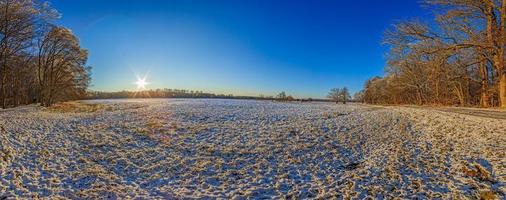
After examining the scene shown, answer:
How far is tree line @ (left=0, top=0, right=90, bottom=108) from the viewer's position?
2502 cm

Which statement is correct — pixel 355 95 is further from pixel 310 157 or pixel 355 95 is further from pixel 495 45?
pixel 310 157

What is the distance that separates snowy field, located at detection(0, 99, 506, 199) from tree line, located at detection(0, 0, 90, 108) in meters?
14.2

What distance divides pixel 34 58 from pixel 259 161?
38.5 m

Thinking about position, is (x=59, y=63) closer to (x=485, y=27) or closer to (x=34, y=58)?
(x=34, y=58)

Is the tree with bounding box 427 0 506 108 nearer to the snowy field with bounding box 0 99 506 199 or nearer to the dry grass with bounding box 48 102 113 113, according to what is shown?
the snowy field with bounding box 0 99 506 199

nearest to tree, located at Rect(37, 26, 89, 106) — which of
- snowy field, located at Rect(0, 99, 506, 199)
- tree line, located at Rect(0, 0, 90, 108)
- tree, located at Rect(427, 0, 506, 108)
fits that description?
tree line, located at Rect(0, 0, 90, 108)

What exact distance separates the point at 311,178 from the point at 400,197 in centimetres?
256

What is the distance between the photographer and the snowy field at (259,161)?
774 centimetres

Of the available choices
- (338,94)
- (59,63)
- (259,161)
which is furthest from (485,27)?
(338,94)

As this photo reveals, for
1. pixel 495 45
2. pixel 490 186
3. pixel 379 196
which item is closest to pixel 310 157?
pixel 379 196

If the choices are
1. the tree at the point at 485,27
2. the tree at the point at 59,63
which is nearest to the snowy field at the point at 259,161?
the tree at the point at 485,27

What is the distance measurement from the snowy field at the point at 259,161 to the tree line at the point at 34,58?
14229 millimetres

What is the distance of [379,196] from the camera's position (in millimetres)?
7191

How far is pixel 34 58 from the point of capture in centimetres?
3566
